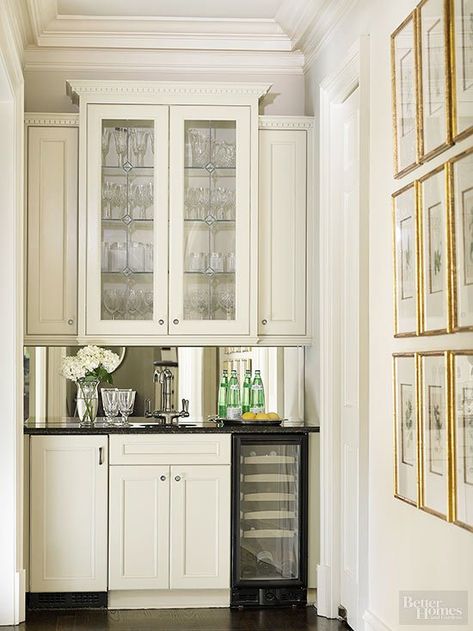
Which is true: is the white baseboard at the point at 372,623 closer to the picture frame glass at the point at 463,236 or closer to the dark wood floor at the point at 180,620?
the dark wood floor at the point at 180,620

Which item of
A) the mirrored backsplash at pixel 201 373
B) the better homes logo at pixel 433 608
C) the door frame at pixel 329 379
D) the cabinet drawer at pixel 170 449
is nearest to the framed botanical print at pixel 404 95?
the door frame at pixel 329 379

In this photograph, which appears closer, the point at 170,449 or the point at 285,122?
the point at 170,449

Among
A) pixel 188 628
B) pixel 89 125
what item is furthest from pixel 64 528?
pixel 89 125

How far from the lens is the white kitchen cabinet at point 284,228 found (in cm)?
554

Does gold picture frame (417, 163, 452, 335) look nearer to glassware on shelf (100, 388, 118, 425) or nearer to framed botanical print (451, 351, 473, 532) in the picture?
framed botanical print (451, 351, 473, 532)

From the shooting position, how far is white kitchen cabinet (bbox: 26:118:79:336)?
5.45 m

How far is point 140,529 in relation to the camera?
5215 mm

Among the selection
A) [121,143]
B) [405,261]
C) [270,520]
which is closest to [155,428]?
[270,520]

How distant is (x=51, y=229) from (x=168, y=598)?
1968 mm

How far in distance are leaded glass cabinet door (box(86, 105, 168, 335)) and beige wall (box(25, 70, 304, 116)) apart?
384 millimetres

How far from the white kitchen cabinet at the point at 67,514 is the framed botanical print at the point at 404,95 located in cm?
232

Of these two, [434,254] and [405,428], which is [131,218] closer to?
[405,428]

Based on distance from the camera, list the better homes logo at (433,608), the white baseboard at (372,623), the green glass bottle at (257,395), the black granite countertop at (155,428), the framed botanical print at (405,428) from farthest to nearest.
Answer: the green glass bottle at (257,395), the black granite countertop at (155,428), the white baseboard at (372,623), the framed botanical print at (405,428), the better homes logo at (433,608)

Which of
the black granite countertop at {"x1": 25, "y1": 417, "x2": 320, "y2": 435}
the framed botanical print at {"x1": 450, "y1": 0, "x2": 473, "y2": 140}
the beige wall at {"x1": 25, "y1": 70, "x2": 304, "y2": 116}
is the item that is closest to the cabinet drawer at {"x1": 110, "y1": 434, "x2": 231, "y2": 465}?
the black granite countertop at {"x1": 25, "y1": 417, "x2": 320, "y2": 435}
